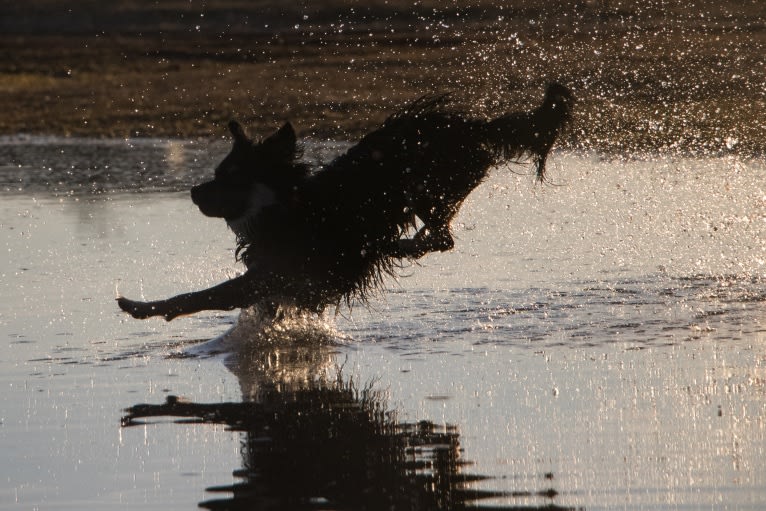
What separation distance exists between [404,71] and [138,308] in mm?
10540

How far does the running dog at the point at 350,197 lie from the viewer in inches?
264

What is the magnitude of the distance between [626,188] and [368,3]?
13.7 m

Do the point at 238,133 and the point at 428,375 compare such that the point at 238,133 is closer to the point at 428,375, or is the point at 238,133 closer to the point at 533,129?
the point at 533,129

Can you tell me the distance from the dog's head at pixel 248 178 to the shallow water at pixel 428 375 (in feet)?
1.97

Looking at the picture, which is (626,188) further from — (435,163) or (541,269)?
(435,163)

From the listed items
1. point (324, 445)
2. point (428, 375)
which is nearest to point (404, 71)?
point (428, 375)

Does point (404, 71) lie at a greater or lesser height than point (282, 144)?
greater

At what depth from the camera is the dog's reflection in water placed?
13.9ft

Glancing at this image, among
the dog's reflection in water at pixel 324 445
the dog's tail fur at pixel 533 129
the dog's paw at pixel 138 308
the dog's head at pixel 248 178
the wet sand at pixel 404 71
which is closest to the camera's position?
the dog's reflection in water at pixel 324 445

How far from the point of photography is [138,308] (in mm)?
6383

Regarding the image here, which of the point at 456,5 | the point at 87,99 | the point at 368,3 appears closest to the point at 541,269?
the point at 456,5

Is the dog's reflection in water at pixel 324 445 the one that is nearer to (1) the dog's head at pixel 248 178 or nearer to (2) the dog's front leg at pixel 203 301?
(2) the dog's front leg at pixel 203 301

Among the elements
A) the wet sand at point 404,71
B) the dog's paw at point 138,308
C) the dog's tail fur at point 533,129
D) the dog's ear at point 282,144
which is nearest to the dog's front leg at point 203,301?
the dog's paw at point 138,308

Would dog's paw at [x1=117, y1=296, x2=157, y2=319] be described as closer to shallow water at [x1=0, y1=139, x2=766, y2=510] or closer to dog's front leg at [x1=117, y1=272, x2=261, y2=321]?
dog's front leg at [x1=117, y1=272, x2=261, y2=321]
